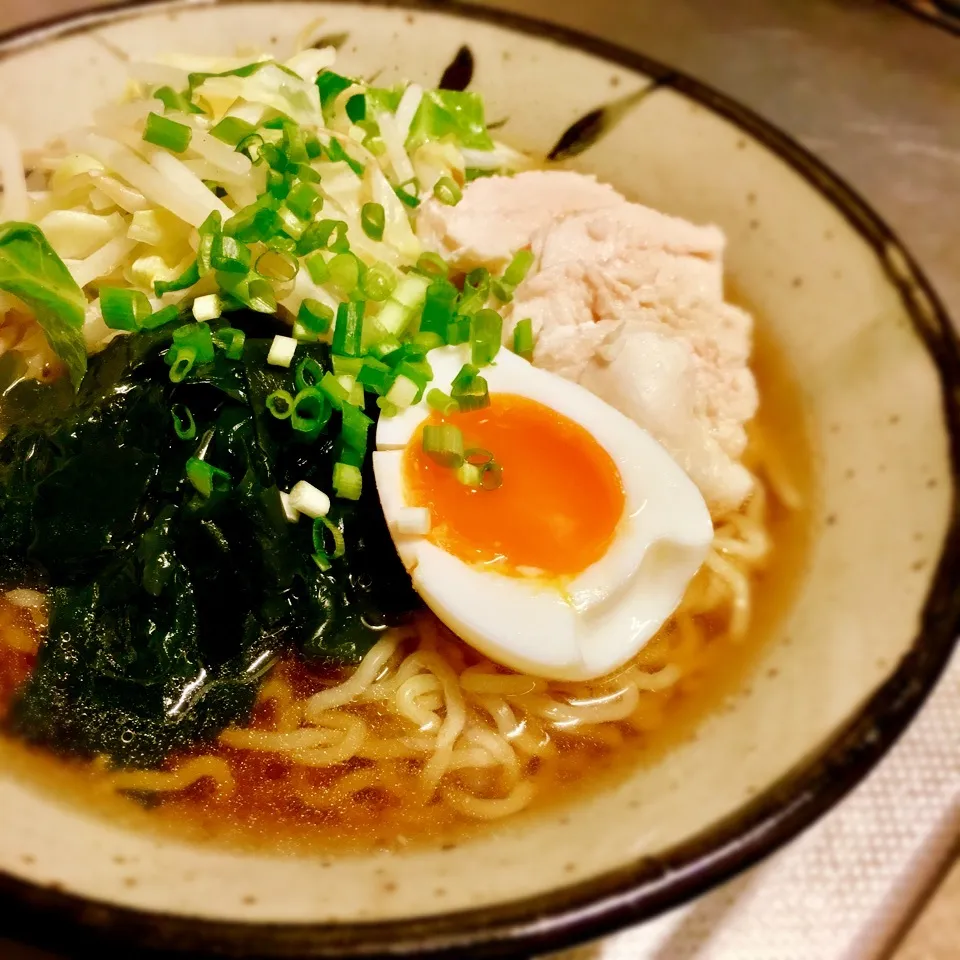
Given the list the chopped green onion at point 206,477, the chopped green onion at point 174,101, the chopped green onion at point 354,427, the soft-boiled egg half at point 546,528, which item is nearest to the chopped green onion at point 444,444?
the soft-boiled egg half at point 546,528

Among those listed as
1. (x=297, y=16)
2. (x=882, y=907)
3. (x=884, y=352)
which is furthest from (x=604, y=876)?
(x=297, y=16)

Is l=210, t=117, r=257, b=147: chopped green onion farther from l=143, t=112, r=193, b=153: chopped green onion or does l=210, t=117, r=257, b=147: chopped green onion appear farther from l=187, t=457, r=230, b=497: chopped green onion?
l=187, t=457, r=230, b=497: chopped green onion

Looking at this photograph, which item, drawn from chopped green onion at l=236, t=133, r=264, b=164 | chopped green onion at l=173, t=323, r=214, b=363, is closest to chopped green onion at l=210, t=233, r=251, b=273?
chopped green onion at l=173, t=323, r=214, b=363

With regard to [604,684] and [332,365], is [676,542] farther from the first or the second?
[332,365]

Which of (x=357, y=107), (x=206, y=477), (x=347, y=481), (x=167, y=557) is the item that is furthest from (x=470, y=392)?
(x=357, y=107)

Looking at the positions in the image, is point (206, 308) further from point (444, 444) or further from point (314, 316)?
point (444, 444)

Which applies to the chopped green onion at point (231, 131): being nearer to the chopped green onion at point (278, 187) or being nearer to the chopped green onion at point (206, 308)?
the chopped green onion at point (278, 187)
